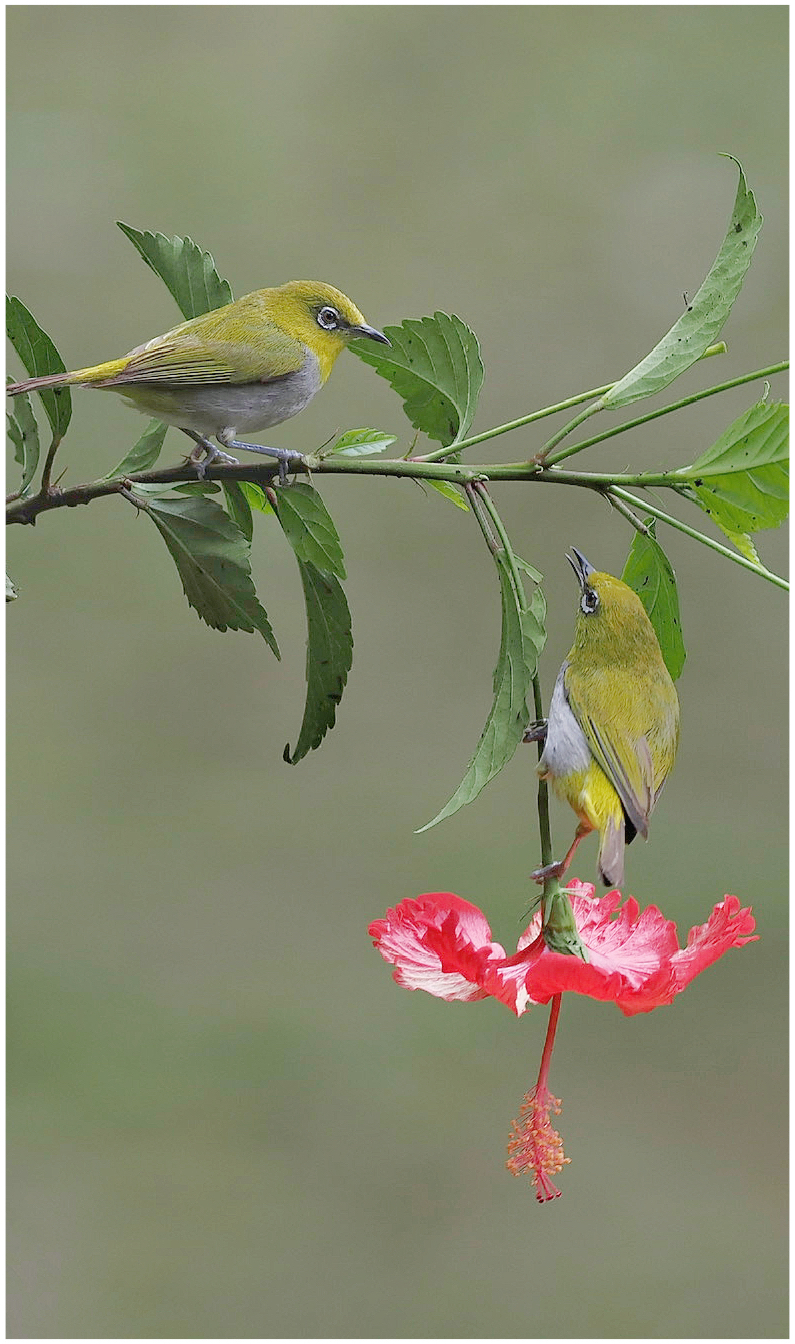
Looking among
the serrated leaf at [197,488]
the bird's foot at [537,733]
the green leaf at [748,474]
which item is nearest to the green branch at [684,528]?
the green leaf at [748,474]

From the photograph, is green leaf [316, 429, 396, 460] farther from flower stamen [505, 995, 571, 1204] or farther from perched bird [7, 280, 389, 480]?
flower stamen [505, 995, 571, 1204]

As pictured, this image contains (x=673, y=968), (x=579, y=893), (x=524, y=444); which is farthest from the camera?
(x=524, y=444)

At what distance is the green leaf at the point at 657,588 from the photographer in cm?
79

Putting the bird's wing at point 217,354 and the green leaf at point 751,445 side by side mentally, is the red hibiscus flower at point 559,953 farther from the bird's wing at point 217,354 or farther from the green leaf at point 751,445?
the bird's wing at point 217,354

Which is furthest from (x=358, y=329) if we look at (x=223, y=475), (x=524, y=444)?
(x=524, y=444)

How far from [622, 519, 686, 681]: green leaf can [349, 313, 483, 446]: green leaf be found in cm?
13

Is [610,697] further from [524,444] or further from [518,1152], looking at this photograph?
[524,444]

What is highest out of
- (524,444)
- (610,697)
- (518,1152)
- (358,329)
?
(524,444)

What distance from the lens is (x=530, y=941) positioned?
750 mm

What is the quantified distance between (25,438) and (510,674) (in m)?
0.33

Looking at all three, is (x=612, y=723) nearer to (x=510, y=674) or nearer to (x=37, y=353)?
(x=510, y=674)

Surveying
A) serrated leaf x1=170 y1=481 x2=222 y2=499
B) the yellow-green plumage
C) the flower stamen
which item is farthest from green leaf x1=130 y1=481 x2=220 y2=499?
the flower stamen

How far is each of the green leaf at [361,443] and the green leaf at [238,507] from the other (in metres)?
0.06

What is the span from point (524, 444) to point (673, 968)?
2.41 m
